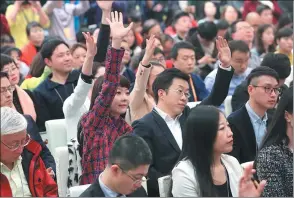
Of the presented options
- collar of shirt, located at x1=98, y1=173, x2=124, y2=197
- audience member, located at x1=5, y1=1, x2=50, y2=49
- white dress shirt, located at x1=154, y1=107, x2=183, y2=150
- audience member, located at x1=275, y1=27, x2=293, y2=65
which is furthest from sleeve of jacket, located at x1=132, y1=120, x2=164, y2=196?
audience member, located at x1=5, y1=1, x2=50, y2=49

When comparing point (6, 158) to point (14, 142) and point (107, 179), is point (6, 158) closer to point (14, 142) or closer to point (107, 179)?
point (14, 142)

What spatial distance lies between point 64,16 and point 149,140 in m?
5.52

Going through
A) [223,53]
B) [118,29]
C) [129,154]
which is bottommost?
[129,154]

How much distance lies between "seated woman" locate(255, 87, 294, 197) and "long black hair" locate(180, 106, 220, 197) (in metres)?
0.35

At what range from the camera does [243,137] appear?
16.3 ft

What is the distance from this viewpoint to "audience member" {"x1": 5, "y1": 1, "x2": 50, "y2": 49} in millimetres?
9031

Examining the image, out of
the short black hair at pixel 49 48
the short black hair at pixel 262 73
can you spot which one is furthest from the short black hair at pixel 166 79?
the short black hair at pixel 49 48

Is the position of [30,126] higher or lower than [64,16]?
lower

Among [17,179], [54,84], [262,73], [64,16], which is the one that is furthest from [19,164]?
[64,16]

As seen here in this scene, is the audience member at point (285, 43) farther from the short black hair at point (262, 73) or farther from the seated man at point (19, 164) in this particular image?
the seated man at point (19, 164)

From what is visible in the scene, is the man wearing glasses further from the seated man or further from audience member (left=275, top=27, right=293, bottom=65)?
audience member (left=275, top=27, right=293, bottom=65)

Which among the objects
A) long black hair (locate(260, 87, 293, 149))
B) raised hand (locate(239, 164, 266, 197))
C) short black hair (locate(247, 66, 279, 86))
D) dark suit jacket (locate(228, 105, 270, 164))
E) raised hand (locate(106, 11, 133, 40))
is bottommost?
dark suit jacket (locate(228, 105, 270, 164))

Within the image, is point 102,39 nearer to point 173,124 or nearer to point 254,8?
point 173,124

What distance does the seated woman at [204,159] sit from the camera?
374 centimetres
